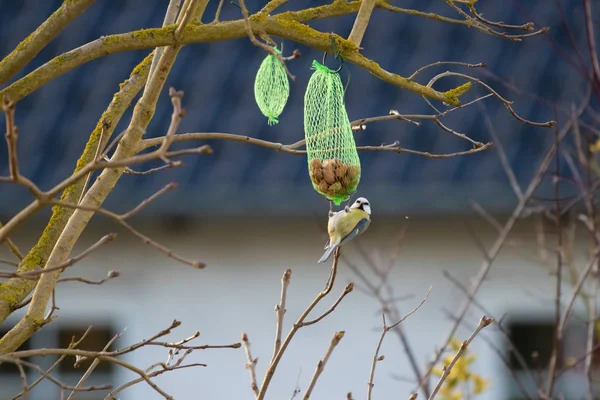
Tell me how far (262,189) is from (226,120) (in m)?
0.63

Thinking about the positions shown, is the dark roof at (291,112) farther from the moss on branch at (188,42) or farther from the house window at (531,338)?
the moss on branch at (188,42)

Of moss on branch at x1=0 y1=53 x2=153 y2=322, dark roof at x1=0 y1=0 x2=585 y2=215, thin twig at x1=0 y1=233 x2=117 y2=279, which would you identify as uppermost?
dark roof at x1=0 y1=0 x2=585 y2=215

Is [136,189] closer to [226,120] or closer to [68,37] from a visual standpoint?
[226,120]

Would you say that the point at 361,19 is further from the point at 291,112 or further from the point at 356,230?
the point at 291,112

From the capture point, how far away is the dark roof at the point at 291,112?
551 cm

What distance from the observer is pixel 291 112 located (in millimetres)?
5938

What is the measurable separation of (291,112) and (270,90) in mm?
2980

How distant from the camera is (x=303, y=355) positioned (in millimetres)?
5938

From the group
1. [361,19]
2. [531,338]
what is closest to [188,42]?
[361,19]

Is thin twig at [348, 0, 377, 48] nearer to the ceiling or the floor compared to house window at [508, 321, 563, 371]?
nearer to the floor

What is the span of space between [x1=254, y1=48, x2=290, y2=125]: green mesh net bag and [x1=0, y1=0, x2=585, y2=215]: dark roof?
2404 millimetres

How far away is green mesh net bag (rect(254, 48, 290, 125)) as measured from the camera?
2855mm

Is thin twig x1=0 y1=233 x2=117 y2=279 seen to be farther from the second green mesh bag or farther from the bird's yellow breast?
the bird's yellow breast

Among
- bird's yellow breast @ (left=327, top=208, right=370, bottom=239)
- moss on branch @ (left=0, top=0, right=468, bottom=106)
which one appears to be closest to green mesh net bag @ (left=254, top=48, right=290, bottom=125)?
bird's yellow breast @ (left=327, top=208, right=370, bottom=239)
